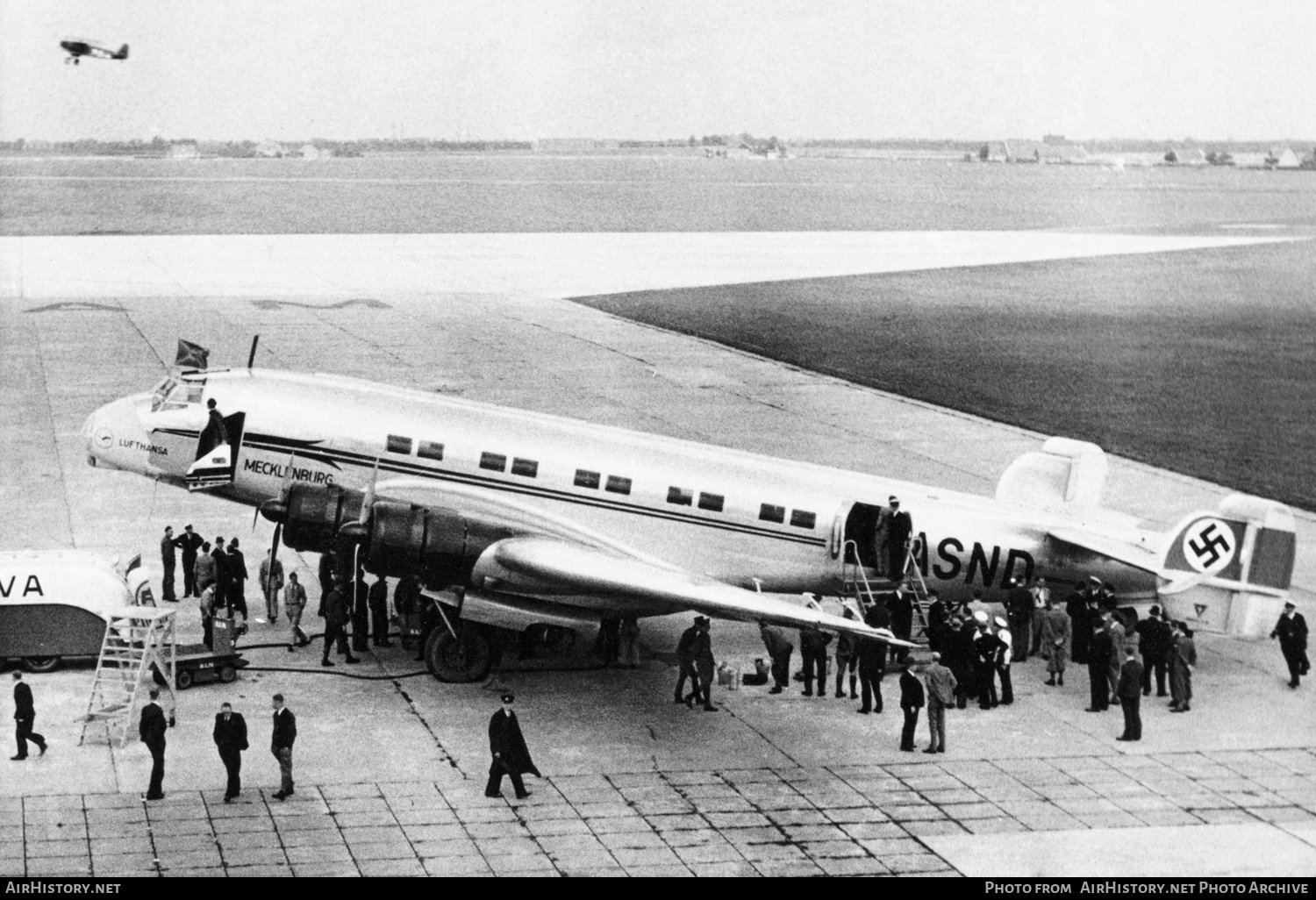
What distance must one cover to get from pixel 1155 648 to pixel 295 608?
12887mm

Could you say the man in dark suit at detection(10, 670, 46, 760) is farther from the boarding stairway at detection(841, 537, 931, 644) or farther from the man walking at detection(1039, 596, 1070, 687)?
the man walking at detection(1039, 596, 1070, 687)

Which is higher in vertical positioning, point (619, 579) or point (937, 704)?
point (619, 579)

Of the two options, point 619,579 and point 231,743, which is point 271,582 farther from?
point 231,743

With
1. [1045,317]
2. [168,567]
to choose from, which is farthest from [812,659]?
[1045,317]

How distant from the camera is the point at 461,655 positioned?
76.6 ft

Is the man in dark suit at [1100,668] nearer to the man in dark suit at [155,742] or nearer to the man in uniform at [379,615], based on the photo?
the man in uniform at [379,615]

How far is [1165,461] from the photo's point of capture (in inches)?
1626

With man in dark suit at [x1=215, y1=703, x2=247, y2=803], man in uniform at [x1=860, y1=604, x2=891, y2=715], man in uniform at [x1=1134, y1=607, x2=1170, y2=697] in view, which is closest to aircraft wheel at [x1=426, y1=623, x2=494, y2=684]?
man in dark suit at [x1=215, y1=703, x2=247, y2=803]

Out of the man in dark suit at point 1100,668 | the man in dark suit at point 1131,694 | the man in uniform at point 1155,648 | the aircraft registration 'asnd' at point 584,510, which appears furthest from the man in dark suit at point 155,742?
the man in uniform at point 1155,648

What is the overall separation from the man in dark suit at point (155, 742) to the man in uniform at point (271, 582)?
23.5 feet

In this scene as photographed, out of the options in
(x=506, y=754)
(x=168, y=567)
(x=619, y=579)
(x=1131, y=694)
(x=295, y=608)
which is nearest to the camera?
(x=506, y=754)

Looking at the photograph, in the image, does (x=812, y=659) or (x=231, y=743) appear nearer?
(x=231, y=743)

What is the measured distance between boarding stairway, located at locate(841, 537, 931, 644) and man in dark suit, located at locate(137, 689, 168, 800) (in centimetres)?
1081

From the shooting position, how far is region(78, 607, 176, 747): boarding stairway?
2078cm
